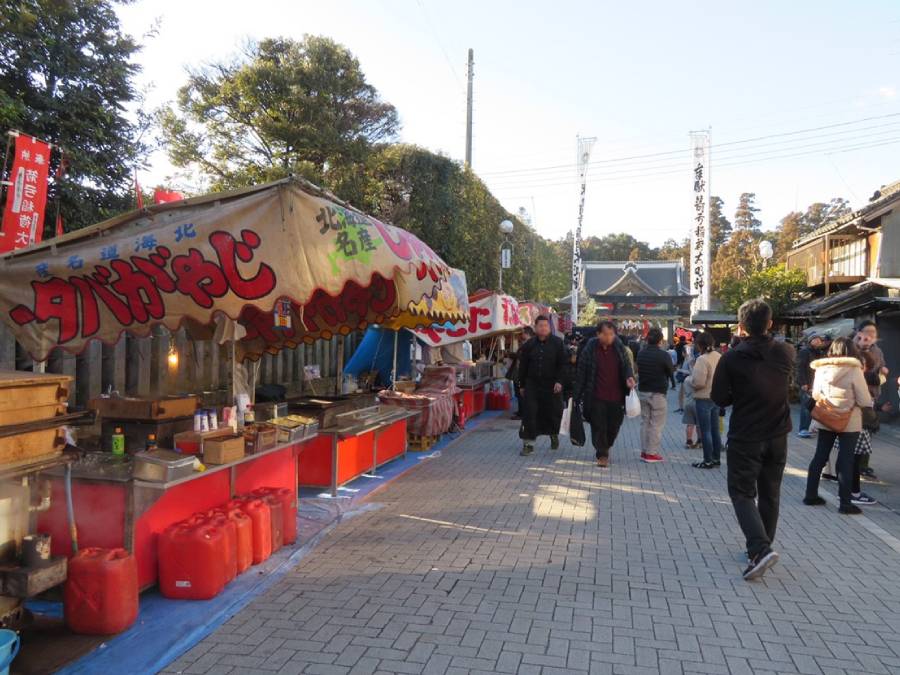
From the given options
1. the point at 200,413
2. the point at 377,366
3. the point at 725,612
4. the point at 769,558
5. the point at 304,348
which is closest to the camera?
the point at 725,612

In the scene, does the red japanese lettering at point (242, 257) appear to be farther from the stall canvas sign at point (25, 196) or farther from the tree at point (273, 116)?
the tree at point (273, 116)

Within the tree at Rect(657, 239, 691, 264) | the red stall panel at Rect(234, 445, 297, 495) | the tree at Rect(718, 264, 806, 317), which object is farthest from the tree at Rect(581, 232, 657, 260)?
the red stall panel at Rect(234, 445, 297, 495)

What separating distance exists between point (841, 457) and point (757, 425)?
2.36 metres

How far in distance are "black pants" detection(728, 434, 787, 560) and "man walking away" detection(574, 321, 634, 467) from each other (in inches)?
148

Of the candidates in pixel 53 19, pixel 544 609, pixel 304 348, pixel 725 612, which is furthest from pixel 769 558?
pixel 53 19

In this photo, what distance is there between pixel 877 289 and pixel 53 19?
1591 cm

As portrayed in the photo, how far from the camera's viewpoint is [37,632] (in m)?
3.58

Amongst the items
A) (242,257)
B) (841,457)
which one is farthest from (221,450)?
(841,457)

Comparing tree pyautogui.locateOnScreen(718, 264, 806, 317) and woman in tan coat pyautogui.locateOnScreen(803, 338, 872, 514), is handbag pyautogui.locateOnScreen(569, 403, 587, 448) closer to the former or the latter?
woman in tan coat pyautogui.locateOnScreen(803, 338, 872, 514)

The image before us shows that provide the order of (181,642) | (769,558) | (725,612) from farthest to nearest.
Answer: (769,558)
(725,612)
(181,642)

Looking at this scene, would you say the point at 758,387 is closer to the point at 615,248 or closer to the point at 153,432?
the point at 153,432

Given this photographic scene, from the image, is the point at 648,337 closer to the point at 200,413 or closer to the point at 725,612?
the point at 725,612

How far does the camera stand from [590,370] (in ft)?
28.0

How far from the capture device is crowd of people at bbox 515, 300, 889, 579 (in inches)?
177
